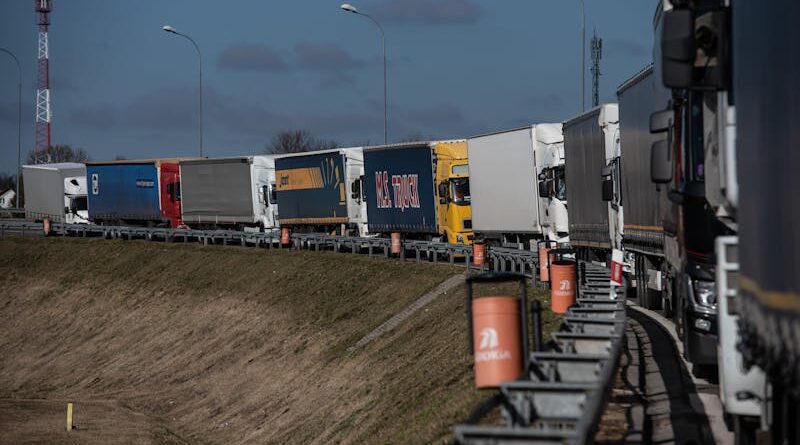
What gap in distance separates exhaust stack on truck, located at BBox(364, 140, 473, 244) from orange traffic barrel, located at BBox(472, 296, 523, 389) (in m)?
36.6

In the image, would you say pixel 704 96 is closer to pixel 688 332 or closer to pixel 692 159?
pixel 692 159

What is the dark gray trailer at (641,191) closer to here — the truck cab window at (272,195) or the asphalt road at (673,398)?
the asphalt road at (673,398)

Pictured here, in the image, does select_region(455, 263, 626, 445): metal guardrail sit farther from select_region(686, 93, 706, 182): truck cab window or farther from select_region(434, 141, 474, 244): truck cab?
select_region(434, 141, 474, 244): truck cab

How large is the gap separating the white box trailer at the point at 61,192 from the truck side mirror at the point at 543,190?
5012cm

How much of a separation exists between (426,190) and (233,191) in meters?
19.7

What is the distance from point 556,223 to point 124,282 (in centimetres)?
2929

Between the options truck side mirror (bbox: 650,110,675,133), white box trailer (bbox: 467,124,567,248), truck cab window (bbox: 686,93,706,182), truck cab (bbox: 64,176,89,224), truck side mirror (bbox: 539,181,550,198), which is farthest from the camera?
truck cab (bbox: 64,176,89,224)

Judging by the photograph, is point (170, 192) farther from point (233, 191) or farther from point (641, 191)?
point (641, 191)

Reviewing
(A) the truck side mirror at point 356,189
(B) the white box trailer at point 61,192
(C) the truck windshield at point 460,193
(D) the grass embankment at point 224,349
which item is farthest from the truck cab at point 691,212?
(B) the white box trailer at point 61,192

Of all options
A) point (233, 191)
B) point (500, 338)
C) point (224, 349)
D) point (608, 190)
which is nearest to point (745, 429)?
point (500, 338)

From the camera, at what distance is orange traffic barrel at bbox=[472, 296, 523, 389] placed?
11.7 meters

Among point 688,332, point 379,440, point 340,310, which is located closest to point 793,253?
point 688,332

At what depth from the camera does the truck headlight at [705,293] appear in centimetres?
1497

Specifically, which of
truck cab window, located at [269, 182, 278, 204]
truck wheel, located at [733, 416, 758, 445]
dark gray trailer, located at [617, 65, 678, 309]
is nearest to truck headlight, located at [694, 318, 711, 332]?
truck wheel, located at [733, 416, 758, 445]
